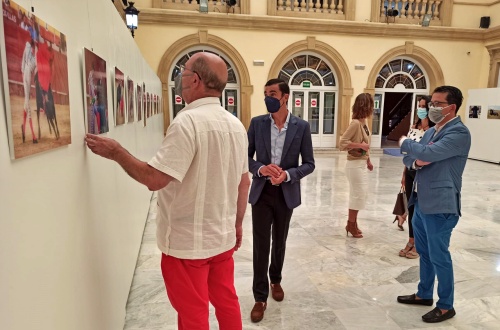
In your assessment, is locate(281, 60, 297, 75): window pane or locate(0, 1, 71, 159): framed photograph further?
locate(281, 60, 297, 75): window pane

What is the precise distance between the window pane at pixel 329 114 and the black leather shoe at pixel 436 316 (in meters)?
12.4

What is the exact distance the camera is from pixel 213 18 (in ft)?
42.8

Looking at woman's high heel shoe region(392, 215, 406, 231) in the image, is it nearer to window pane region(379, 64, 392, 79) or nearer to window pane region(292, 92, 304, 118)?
window pane region(292, 92, 304, 118)

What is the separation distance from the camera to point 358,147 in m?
4.52

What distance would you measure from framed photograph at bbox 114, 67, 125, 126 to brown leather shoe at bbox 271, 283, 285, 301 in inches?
76.3

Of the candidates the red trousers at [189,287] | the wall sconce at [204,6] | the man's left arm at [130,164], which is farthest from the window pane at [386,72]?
the man's left arm at [130,164]

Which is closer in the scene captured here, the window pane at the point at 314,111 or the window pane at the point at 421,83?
the window pane at the point at 314,111

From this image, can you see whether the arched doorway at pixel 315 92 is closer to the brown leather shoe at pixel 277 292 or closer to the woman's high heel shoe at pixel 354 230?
the woman's high heel shoe at pixel 354 230

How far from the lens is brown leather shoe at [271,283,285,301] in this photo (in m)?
3.26

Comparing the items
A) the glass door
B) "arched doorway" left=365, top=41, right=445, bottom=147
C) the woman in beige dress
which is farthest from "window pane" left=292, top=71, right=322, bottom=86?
the woman in beige dress

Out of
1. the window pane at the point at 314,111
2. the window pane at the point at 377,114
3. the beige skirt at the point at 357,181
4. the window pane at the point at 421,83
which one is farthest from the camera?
the window pane at the point at 421,83

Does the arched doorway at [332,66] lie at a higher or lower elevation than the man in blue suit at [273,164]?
Answer: higher

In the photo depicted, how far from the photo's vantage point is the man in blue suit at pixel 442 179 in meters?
2.73

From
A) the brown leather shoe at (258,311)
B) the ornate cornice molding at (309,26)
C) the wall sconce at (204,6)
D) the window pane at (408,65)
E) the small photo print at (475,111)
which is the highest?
the wall sconce at (204,6)
